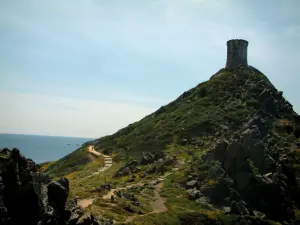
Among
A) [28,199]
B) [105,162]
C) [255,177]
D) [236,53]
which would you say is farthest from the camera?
[236,53]

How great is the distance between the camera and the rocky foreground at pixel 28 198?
31219 millimetres

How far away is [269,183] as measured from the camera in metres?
62.4

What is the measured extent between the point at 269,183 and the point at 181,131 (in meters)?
46.7

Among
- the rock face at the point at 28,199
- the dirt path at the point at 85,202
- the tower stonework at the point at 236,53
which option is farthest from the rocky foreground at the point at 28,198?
the tower stonework at the point at 236,53

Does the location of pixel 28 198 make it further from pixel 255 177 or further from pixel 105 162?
pixel 105 162

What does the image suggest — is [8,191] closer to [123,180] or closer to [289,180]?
[123,180]

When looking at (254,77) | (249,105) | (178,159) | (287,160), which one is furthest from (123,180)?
(254,77)

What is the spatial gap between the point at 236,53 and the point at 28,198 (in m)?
130

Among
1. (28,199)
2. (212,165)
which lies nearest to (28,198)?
(28,199)

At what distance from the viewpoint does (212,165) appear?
2717 inches

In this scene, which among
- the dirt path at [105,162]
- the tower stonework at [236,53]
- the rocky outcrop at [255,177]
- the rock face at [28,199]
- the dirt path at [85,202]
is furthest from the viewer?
the tower stonework at [236,53]

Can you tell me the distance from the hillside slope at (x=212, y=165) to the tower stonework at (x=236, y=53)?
2020 cm

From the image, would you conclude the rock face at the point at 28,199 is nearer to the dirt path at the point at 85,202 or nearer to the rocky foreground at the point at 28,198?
the rocky foreground at the point at 28,198

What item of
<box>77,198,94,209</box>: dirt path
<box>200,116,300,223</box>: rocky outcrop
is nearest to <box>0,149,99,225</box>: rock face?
<box>77,198,94,209</box>: dirt path
